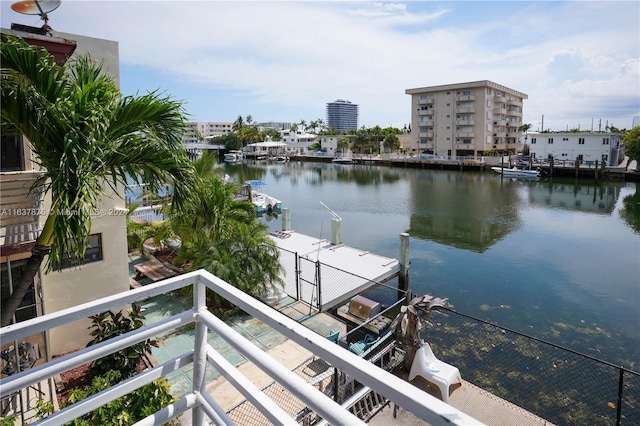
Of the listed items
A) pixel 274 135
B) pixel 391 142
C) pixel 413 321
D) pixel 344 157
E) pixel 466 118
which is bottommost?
pixel 413 321

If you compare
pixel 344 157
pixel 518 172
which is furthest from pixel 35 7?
pixel 344 157

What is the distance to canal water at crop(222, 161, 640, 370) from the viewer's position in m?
12.2

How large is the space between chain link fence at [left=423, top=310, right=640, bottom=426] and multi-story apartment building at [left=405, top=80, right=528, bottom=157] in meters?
55.6

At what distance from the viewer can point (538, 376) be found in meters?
8.91

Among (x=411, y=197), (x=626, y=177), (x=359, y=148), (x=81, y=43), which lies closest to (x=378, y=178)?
(x=411, y=197)

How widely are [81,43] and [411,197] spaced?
101 feet

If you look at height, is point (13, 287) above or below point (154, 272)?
above

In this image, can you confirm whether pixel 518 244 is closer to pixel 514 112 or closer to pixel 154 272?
pixel 154 272

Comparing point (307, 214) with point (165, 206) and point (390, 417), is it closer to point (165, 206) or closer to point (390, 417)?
point (165, 206)

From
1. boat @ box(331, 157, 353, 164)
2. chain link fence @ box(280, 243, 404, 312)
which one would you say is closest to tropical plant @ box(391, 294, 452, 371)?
chain link fence @ box(280, 243, 404, 312)

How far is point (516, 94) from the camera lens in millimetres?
67188

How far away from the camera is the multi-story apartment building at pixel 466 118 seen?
60375mm

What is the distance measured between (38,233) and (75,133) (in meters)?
2.69

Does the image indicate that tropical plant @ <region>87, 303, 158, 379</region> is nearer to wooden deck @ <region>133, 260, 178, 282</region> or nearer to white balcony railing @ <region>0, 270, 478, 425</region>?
wooden deck @ <region>133, 260, 178, 282</region>
